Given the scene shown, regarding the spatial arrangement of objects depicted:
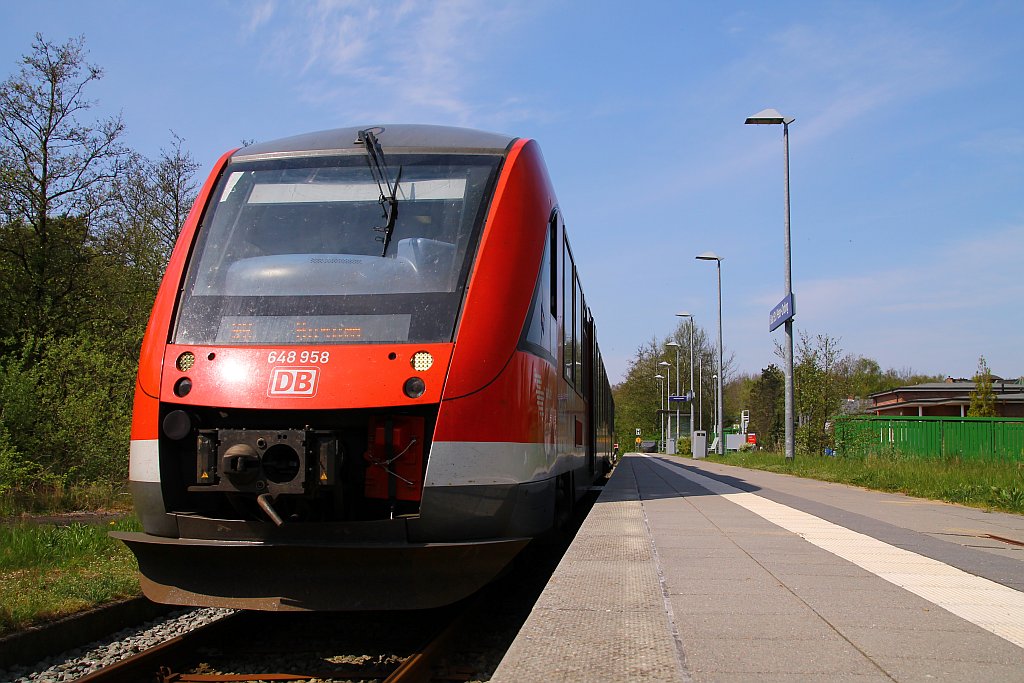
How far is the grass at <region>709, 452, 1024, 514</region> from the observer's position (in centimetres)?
1195

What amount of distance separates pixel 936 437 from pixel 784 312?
4719 mm

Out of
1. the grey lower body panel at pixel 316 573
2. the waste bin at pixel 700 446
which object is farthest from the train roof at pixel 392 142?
the waste bin at pixel 700 446

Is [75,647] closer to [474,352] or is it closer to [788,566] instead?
[474,352]

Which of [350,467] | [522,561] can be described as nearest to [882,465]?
[522,561]

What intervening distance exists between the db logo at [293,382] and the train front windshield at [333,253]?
272mm

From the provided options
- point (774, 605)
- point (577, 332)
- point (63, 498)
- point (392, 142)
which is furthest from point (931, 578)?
point (63, 498)

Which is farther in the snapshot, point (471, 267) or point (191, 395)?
point (471, 267)

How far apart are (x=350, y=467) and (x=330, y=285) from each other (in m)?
1.20

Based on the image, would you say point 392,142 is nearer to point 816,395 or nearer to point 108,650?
point 108,650

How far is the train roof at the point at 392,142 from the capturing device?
19.6 ft

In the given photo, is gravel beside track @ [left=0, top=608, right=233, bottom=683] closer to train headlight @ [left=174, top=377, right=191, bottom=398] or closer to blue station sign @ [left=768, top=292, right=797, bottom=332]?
train headlight @ [left=174, top=377, right=191, bottom=398]

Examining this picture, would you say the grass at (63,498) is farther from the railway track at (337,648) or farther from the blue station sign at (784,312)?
the blue station sign at (784,312)

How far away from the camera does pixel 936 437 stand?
21062mm

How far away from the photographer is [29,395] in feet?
45.1
